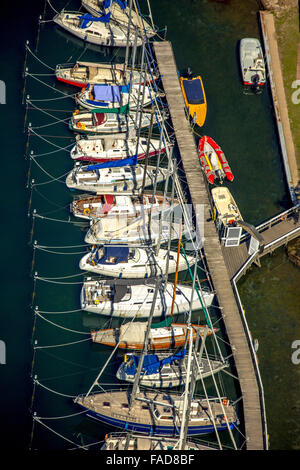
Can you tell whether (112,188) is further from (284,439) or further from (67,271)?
(284,439)

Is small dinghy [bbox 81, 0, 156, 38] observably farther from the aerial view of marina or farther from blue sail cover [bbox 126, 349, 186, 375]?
blue sail cover [bbox 126, 349, 186, 375]

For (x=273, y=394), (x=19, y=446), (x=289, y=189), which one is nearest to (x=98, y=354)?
(x=19, y=446)

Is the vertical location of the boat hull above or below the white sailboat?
below

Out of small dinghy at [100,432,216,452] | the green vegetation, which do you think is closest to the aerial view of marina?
small dinghy at [100,432,216,452]

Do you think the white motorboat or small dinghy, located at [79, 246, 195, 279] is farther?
small dinghy, located at [79, 246, 195, 279]
